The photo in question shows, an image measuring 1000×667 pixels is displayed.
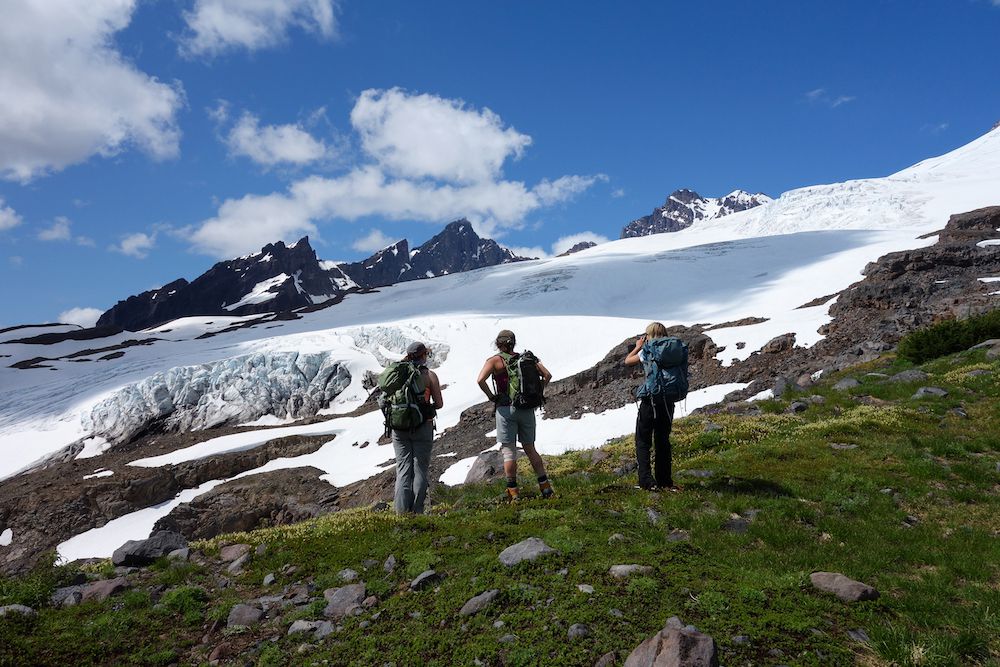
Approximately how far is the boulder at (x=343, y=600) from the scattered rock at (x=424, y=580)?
2.02 feet

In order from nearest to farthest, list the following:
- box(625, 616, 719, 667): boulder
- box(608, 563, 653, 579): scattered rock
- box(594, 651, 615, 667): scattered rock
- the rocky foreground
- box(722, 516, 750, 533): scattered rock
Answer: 1. box(625, 616, 719, 667): boulder
2. box(594, 651, 615, 667): scattered rock
3. box(608, 563, 653, 579): scattered rock
4. box(722, 516, 750, 533): scattered rock
5. the rocky foreground

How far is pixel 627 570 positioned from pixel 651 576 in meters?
0.26

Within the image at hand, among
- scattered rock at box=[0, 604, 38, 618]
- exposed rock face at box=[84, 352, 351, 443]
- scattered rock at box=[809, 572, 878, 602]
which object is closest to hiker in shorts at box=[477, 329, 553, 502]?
scattered rock at box=[809, 572, 878, 602]

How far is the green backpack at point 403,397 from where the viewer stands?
905cm

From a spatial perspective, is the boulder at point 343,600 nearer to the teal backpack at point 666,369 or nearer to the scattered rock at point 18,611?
the scattered rock at point 18,611

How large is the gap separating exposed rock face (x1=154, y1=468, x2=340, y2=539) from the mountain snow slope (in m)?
2.04

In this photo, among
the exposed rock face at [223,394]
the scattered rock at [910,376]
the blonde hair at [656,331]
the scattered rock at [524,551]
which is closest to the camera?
the scattered rock at [524,551]

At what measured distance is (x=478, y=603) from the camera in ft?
18.0

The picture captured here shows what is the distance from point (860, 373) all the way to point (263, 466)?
3444cm

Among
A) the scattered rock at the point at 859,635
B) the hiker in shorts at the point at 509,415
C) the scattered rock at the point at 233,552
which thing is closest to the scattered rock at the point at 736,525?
the scattered rock at the point at 859,635

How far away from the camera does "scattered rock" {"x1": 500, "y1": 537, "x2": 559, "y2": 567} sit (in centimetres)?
634

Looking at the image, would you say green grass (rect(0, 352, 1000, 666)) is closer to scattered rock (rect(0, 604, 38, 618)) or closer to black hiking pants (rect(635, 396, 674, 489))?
scattered rock (rect(0, 604, 38, 618))

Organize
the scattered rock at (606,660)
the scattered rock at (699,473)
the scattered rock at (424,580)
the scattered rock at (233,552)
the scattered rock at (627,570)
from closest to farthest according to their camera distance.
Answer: the scattered rock at (606,660), the scattered rock at (627,570), the scattered rock at (424,580), the scattered rock at (233,552), the scattered rock at (699,473)

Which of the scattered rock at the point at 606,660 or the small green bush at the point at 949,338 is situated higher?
the scattered rock at the point at 606,660
